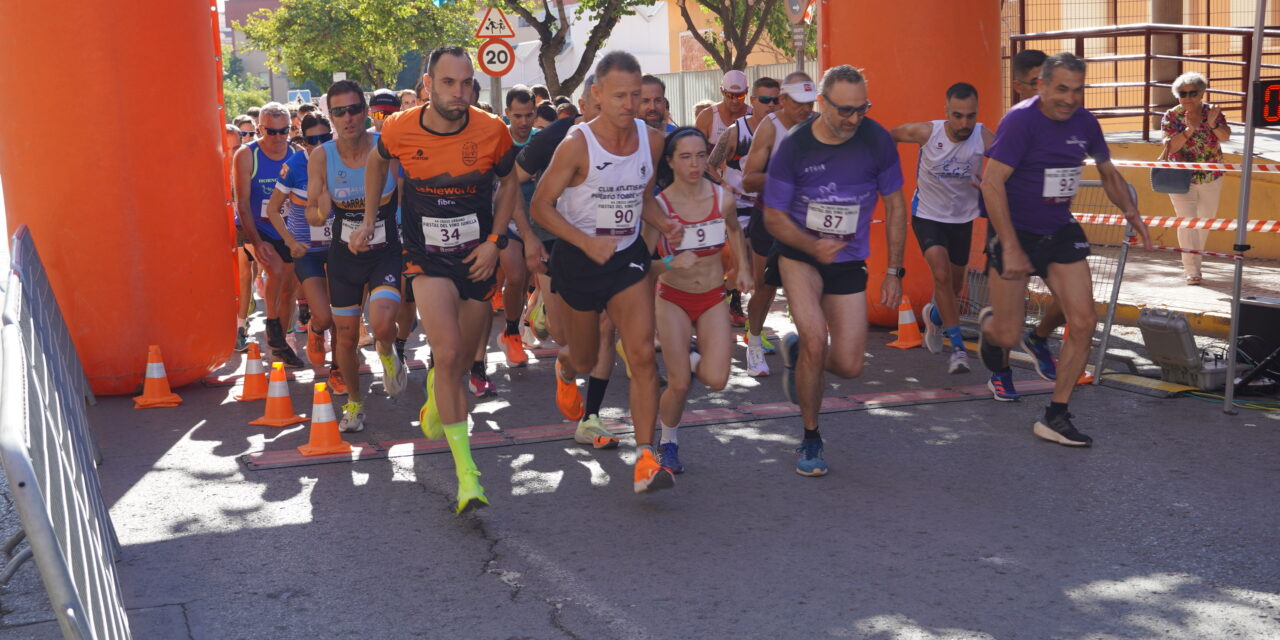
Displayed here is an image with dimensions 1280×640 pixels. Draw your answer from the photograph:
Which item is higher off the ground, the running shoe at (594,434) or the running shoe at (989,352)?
the running shoe at (989,352)

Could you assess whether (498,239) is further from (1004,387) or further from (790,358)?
(1004,387)

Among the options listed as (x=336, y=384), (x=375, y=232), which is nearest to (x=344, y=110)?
(x=375, y=232)

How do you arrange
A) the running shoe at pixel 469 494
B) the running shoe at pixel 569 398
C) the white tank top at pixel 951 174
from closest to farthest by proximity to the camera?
the running shoe at pixel 469 494 → the running shoe at pixel 569 398 → the white tank top at pixel 951 174

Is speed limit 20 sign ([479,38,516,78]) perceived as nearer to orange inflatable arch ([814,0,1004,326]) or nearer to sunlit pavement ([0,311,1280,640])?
orange inflatable arch ([814,0,1004,326])

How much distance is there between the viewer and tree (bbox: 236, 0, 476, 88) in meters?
43.8

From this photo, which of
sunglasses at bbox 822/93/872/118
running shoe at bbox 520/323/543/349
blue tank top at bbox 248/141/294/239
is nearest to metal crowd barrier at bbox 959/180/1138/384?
running shoe at bbox 520/323/543/349

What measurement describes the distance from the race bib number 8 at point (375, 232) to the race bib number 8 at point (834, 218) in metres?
2.50

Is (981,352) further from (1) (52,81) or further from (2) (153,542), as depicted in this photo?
(1) (52,81)

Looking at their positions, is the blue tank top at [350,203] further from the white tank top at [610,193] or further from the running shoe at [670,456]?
the running shoe at [670,456]

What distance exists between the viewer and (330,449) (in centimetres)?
737

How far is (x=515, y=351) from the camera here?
1012 centimetres

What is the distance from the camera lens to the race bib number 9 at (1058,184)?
7.12 metres

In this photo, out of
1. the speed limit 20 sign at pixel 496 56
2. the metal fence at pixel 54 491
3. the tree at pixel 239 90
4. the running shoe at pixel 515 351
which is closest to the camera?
the metal fence at pixel 54 491

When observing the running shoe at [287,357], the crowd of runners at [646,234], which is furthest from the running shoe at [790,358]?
the running shoe at [287,357]
